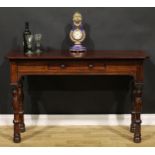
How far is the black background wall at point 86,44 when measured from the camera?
3.69 meters

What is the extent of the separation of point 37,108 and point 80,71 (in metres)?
0.81

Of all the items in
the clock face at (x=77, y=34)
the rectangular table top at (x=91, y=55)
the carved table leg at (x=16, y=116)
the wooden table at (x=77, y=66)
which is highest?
the clock face at (x=77, y=34)

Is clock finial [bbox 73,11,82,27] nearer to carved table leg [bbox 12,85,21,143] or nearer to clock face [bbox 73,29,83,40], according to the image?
clock face [bbox 73,29,83,40]

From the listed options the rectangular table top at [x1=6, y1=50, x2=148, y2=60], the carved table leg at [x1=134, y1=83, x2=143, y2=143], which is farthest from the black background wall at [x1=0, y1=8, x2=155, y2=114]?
the carved table leg at [x1=134, y1=83, x2=143, y2=143]

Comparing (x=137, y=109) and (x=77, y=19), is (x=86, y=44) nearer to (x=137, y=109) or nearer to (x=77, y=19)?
(x=77, y=19)

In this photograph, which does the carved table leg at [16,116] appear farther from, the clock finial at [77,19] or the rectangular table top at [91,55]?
the clock finial at [77,19]

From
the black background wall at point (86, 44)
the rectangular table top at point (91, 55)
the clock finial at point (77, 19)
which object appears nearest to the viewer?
the rectangular table top at point (91, 55)

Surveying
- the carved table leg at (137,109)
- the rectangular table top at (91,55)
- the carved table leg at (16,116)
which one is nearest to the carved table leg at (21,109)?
the carved table leg at (16,116)

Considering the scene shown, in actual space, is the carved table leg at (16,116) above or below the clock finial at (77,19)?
below

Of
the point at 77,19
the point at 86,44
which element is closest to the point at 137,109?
the point at 86,44
